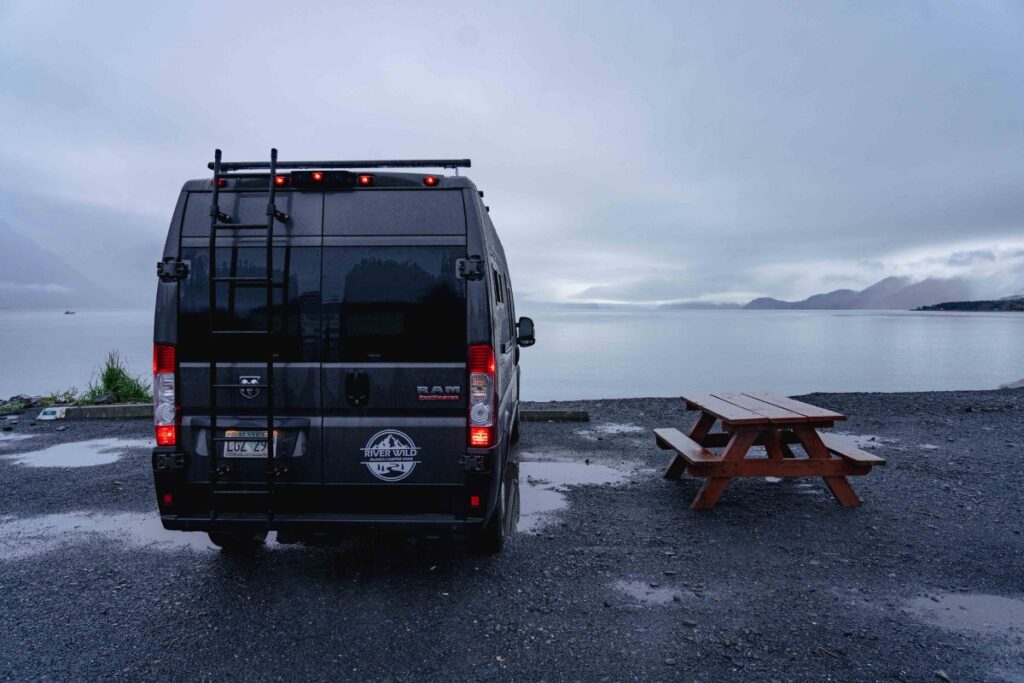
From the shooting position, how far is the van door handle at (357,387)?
3.84 m

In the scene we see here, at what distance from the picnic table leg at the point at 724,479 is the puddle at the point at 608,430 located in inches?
137

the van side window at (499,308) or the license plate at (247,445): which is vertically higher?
the van side window at (499,308)

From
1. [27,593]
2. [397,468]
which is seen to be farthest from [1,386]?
[397,468]

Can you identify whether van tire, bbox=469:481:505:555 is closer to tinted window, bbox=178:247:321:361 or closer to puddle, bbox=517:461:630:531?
puddle, bbox=517:461:630:531

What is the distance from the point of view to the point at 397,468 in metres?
3.88

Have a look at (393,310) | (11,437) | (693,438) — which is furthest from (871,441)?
(11,437)

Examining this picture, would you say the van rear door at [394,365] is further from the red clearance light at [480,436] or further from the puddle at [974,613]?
the puddle at [974,613]

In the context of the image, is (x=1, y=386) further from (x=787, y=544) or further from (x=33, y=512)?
(x=787, y=544)

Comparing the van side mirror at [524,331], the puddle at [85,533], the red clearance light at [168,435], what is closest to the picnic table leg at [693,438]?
the van side mirror at [524,331]

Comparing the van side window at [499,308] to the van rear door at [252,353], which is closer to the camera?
the van rear door at [252,353]

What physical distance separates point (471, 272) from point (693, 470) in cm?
311

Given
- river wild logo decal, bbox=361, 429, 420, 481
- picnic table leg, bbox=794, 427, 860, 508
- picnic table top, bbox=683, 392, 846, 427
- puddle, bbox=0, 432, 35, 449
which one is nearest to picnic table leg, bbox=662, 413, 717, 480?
picnic table top, bbox=683, 392, 846, 427

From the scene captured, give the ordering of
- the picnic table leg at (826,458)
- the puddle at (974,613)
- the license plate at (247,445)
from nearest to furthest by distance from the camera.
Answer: the puddle at (974,613), the license plate at (247,445), the picnic table leg at (826,458)

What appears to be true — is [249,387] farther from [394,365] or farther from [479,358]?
[479,358]
